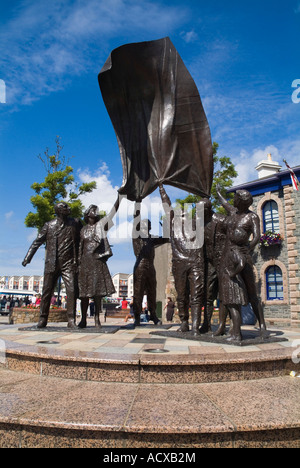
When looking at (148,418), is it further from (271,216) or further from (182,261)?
(271,216)

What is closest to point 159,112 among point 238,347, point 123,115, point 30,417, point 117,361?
point 123,115

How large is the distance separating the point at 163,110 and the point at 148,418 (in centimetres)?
726

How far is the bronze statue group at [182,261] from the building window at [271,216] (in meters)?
12.7

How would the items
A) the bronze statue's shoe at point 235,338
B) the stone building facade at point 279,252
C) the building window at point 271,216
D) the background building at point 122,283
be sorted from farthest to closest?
the background building at point 122,283, the building window at point 271,216, the stone building facade at point 279,252, the bronze statue's shoe at point 235,338

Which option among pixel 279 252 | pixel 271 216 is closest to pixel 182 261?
pixel 279 252

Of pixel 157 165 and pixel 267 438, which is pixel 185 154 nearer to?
pixel 157 165

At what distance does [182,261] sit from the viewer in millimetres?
6195

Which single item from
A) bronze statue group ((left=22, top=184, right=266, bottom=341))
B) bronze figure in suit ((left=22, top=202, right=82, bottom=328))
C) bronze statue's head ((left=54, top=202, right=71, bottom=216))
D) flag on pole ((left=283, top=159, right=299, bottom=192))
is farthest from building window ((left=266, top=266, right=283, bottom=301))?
bronze statue's head ((left=54, top=202, right=71, bottom=216))

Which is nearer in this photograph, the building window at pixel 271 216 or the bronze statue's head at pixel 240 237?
the bronze statue's head at pixel 240 237

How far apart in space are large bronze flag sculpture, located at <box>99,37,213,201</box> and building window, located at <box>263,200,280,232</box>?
12149 millimetres

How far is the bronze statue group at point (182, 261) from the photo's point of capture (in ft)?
17.4

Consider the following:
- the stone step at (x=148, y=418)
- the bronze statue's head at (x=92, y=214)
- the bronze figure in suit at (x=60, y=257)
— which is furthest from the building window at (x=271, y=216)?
the stone step at (x=148, y=418)

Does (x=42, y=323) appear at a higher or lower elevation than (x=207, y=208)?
lower

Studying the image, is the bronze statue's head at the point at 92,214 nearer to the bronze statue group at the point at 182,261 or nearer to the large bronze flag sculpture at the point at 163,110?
the bronze statue group at the point at 182,261
